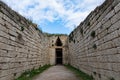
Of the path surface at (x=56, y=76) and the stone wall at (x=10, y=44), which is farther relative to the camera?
the path surface at (x=56, y=76)

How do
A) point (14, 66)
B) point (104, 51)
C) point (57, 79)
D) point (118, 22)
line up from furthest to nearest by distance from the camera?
point (57, 79)
point (14, 66)
point (104, 51)
point (118, 22)

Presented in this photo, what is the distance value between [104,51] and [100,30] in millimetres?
817

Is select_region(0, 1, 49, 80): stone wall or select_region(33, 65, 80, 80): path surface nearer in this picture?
select_region(0, 1, 49, 80): stone wall

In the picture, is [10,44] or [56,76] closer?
[10,44]

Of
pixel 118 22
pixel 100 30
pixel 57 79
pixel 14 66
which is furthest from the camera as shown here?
pixel 57 79

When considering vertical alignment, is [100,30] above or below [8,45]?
above

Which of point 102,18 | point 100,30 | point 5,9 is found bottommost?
point 100,30

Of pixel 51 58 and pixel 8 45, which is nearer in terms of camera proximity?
pixel 8 45

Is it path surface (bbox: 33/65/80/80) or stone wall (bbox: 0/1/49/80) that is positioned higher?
stone wall (bbox: 0/1/49/80)

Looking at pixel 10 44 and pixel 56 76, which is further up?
pixel 10 44

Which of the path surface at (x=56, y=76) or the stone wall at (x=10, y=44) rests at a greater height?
the stone wall at (x=10, y=44)

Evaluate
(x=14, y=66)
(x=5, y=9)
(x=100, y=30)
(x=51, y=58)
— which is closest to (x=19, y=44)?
(x=14, y=66)

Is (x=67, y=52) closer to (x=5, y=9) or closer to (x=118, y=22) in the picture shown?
(x=5, y=9)

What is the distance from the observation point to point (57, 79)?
6949mm
